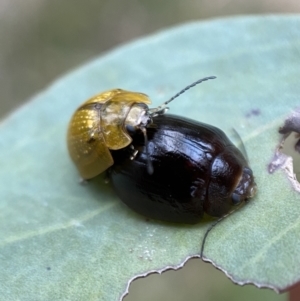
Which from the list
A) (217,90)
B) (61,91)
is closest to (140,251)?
(217,90)

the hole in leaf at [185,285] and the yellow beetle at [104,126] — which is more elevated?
the yellow beetle at [104,126]

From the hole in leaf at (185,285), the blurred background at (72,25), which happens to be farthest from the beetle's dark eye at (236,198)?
the blurred background at (72,25)

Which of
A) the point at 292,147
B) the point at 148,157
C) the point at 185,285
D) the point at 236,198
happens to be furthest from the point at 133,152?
the point at 185,285

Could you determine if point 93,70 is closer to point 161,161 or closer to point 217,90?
point 217,90

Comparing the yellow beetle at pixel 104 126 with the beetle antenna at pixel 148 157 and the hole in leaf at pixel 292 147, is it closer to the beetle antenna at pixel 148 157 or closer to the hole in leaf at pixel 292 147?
the beetle antenna at pixel 148 157

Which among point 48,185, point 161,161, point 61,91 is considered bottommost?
point 48,185

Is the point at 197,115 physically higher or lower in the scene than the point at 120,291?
higher

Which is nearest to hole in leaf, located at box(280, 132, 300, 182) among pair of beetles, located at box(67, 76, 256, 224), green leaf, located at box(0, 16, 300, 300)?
green leaf, located at box(0, 16, 300, 300)
